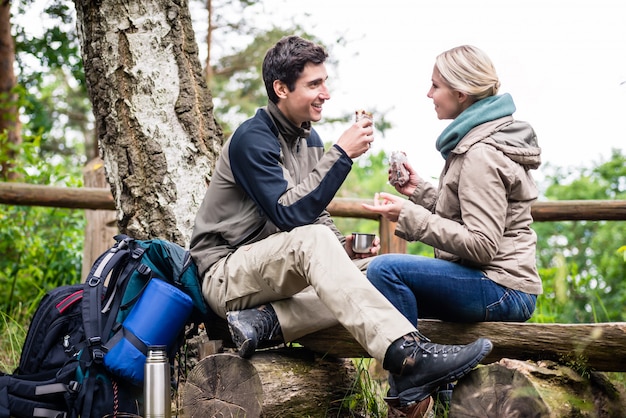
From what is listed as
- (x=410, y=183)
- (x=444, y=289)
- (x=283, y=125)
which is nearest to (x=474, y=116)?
(x=410, y=183)

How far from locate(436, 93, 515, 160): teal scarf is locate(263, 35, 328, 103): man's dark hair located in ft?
2.49

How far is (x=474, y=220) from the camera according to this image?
300cm

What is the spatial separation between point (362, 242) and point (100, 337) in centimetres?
131

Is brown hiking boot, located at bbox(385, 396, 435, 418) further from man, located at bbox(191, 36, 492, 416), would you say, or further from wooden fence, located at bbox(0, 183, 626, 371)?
wooden fence, located at bbox(0, 183, 626, 371)

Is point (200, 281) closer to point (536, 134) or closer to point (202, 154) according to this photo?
point (202, 154)

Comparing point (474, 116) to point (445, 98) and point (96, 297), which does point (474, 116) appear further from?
point (96, 297)

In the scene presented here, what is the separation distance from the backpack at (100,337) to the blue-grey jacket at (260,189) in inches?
9.3

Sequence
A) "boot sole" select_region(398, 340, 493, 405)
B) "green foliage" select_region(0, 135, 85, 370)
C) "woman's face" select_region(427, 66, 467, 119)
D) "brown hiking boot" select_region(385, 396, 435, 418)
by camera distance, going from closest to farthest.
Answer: "boot sole" select_region(398, 340, 493, 405), "brown hiking boot" select_region(385, 396, 435, 418), "woman's face" select_region(427, 66, 467, 119), "green foliage" select_region(0, 135, 85, 370)

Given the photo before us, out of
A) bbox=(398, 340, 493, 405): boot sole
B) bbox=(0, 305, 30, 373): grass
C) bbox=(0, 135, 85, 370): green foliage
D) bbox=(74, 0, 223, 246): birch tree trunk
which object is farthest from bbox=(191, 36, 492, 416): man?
bbox=(0, 135, 85, 370): green foliage

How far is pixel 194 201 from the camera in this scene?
4.39 meters

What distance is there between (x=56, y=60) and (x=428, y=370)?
5690mm

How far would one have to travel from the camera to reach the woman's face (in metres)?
3.32

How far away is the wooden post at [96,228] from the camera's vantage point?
6.05 metres

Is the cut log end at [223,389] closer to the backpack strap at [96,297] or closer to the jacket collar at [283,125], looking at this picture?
the backpack strap at [96,297]
